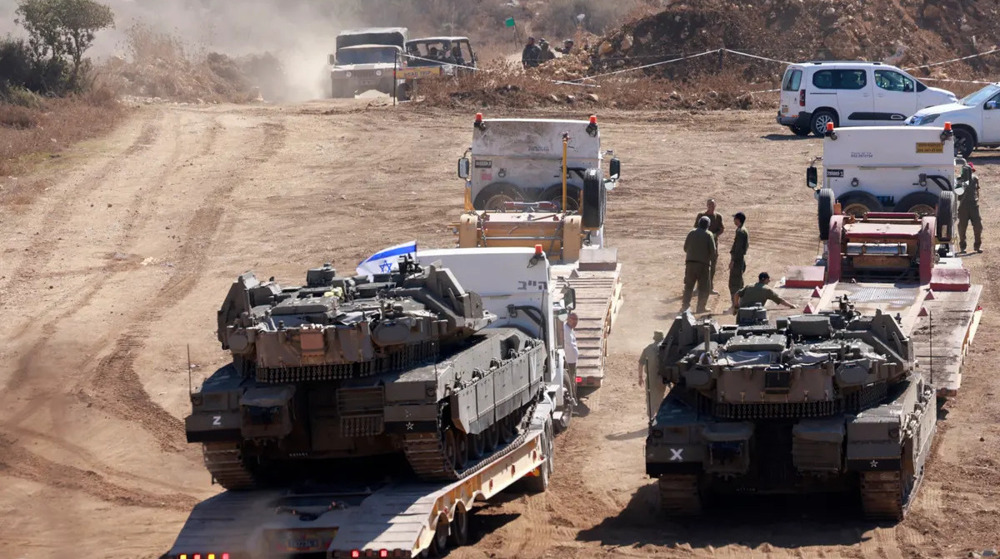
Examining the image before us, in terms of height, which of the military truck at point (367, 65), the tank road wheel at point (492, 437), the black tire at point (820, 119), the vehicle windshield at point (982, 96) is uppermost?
the military truck at point (367, 65)

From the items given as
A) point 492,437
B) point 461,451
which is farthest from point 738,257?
point 461,451

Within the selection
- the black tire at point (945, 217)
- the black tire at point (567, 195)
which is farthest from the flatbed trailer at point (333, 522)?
the black tire at point (945, 217)

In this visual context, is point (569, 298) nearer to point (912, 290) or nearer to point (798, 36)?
point (912, 290)

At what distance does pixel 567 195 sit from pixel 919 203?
5318 mm

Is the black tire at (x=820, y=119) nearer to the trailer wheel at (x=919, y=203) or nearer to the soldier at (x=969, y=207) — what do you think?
the soldier at (x=969, y=207)

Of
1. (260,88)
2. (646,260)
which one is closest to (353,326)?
(646,260)

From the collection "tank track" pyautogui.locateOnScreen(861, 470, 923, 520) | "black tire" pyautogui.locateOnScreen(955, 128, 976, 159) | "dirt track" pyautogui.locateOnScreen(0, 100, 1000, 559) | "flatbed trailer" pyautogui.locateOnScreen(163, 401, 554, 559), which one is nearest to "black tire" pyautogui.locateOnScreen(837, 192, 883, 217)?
"dirt track" pyautogui.locateOnScreen(0, 100, 1000, 559)

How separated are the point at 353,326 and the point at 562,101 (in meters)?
26.1

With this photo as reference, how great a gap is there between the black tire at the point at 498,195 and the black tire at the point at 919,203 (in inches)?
230

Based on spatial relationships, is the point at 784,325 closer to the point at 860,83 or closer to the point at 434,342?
the point at 434,342

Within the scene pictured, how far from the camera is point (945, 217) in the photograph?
869 inches

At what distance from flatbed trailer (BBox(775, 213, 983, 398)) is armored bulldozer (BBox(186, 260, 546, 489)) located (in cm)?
573

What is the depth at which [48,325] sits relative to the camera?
22.2 meters

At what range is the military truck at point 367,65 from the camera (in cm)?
4381
